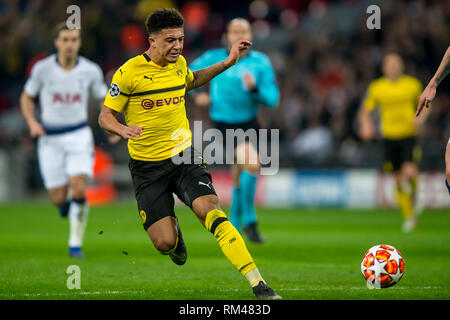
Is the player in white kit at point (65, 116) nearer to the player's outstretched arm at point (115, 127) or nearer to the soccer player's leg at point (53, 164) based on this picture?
the soccer player's leg at point (53, 164)

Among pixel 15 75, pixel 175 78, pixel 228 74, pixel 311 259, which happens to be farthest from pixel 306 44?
pixel 175 78

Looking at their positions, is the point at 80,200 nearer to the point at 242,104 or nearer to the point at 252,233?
the point at 252,233

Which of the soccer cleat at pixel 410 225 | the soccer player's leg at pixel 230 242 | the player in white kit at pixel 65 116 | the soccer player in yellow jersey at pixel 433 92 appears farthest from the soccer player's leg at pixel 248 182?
the soccer player's leg at pixel 230 242

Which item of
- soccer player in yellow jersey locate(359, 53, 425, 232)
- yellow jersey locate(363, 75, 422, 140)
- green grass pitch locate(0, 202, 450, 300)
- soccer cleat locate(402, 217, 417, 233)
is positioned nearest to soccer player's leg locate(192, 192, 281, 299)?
green grass pitch locate(0, 202, 450, 300)

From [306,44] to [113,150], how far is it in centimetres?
595

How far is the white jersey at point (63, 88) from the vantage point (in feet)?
30.9

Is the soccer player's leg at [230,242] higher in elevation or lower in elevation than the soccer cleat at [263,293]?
higher

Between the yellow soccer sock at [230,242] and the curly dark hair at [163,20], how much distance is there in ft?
4.98

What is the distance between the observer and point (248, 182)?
1019cm

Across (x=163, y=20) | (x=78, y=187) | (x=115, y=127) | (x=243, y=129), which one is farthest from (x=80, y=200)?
(x=163, y=20)

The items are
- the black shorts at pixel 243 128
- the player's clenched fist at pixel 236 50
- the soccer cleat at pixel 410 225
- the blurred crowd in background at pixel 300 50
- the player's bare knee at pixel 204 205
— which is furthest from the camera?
the blurred crowd in background at pixel 300 50

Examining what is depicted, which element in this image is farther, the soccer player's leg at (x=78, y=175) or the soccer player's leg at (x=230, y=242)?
the soccer player's leg at (x=78, y=175)

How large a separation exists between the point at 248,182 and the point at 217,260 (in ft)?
5.57

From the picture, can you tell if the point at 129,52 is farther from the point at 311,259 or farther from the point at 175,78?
the point at 175,78
